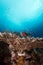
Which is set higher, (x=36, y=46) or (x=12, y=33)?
(x=12, y=33)

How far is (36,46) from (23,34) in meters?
1.57

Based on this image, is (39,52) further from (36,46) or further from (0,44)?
(0,44)

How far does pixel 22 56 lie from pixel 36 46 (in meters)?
0.92

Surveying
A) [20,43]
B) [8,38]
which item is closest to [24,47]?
[20,43]

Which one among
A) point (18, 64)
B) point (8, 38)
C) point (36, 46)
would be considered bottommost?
point (18, 64)

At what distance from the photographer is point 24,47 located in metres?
11.0

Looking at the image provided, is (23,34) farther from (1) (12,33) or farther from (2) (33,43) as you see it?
(2) (33,43)

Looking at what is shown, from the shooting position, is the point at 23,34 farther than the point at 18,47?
Yes

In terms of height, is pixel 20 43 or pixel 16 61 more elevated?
pixel 20 43

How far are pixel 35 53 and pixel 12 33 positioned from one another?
2.07 meters

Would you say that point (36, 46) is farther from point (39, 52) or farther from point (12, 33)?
point (12, 33)

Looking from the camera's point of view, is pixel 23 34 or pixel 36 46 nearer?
pixel 36 46

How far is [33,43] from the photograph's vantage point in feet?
35.9

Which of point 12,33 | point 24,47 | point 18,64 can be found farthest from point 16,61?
point 12,33
